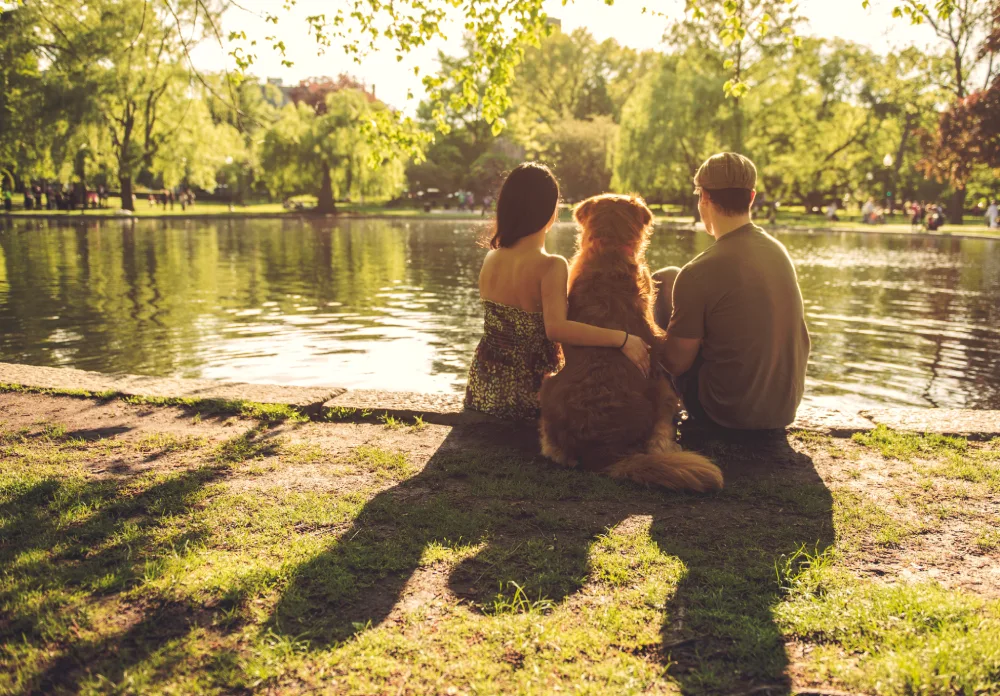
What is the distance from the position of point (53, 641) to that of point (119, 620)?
194 mm

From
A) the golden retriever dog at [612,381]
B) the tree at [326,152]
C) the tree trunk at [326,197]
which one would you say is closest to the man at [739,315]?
the golden retriever dog at [612,381]

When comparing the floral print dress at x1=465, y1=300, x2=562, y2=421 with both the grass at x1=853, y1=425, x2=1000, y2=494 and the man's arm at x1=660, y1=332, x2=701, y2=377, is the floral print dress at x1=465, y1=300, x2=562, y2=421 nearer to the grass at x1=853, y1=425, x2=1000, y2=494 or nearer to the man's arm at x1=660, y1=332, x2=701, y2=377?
the man's arm at x1=660, y1=332, x2=701, y2=377

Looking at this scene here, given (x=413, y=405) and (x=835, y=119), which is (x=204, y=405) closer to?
(x=413, y=405)

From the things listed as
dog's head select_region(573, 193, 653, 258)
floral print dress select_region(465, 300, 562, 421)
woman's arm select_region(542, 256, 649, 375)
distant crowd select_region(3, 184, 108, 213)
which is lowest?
floral print dress select_region(465, 300, 562, 421)

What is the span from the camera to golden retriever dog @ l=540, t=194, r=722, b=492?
13.6 feet

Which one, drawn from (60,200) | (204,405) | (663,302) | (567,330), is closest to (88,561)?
(204,405)

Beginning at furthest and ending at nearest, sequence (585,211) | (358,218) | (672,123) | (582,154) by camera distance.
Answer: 1. (582,154)
2. (358,218)
3. (672,123)
4. (585,211)

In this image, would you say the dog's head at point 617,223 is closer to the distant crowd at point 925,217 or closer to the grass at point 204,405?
the grass at point 204,405

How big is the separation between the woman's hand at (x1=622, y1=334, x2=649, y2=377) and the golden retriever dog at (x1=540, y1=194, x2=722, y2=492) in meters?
0.03

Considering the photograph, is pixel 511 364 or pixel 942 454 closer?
pixel 942 454

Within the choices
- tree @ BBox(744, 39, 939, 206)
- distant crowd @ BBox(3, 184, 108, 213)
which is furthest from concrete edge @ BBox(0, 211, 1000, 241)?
tree @ BBox(744, 39, 939, 206)

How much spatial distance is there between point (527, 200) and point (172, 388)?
3.11 m

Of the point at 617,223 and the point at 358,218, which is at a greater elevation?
the point at 358,218

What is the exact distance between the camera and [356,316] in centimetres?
1180
